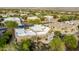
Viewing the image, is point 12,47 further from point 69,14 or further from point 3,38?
point 69,14

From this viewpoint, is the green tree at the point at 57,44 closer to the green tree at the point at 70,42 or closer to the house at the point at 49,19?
the green tree at the point at 70,42

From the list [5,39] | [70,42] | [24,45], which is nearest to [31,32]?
[24,45]

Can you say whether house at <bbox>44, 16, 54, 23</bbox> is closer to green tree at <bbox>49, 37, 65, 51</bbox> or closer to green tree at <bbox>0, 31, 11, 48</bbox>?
green tree at <bbox>49, 37, 65, 51</bbox>

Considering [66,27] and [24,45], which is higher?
[66,27]

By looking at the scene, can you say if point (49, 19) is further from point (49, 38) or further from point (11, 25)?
point (11, 25)

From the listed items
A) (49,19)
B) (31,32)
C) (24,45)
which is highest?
(49,19)
